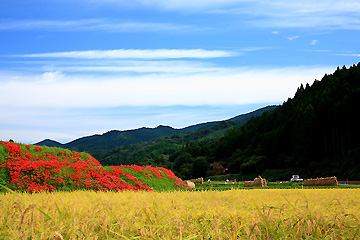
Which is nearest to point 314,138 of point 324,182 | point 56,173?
point 324,182

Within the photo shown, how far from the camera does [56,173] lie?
13984mm

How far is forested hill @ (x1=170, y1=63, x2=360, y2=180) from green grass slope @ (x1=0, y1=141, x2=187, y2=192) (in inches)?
1612

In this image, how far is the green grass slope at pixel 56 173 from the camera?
534 inches

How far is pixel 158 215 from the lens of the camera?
3.54 meters

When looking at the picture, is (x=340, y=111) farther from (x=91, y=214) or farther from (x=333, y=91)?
(x=91, y=214)

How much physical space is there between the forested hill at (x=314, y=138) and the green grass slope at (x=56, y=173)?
134 feet

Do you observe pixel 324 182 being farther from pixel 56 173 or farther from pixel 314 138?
pixel 314 138

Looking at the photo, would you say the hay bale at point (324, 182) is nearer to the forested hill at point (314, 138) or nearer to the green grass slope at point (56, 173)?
the green grass slope at point (56, 173)

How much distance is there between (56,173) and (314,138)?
55.2m

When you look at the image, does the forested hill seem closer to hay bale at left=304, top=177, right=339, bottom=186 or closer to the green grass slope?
hay bale at left=304, top=177, right=339, bottom=186

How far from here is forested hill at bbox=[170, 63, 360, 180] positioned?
2260 inches

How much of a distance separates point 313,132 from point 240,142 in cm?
3651

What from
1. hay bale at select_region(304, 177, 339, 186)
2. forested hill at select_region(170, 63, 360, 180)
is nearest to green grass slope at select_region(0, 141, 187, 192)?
hay bale at select_region(304, 177, 339, 186)

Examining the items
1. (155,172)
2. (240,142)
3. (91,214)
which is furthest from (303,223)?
(240,142)
